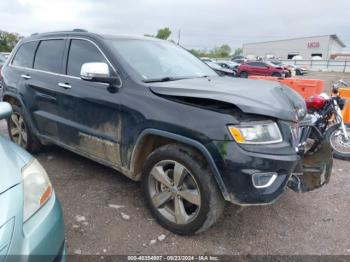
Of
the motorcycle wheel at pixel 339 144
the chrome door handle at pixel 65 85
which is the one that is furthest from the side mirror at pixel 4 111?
the motorcycle wheel at pixel 339 144

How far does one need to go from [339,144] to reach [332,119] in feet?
1.39

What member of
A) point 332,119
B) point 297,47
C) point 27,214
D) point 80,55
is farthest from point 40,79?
point 297,47

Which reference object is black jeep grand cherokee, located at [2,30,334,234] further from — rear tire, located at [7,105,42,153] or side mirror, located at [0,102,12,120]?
side mirror, located at [0,102,12,120]

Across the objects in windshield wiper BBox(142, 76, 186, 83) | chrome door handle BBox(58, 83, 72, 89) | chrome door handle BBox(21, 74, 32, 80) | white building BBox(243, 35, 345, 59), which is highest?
white building BBox(243, 35, 345, 59)

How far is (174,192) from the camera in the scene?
2.73m

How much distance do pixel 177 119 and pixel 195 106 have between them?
180 mm

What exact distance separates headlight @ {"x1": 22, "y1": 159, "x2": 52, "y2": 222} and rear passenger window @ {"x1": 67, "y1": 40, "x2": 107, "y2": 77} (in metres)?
1.61

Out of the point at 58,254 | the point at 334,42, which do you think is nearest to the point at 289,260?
the point at 58,254

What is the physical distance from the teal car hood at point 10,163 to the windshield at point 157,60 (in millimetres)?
1319

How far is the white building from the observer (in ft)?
213

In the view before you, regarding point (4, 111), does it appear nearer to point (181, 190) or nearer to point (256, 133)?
point (181, 190)

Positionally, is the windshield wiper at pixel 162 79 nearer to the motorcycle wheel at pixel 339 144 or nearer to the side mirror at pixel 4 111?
the side mirror at pixel 4 111

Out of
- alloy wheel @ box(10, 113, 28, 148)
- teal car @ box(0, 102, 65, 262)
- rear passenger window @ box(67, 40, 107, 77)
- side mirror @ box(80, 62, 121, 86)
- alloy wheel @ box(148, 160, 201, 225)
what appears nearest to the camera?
teal car @ box(0, 102, 65, 262)

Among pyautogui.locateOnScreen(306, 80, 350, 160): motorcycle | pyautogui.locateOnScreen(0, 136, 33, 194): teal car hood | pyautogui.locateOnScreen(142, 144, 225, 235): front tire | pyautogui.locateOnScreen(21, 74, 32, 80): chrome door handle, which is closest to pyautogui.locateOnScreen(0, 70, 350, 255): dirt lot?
pyautogui.locateOnScreen(142, 144, 225, 235): front tire
